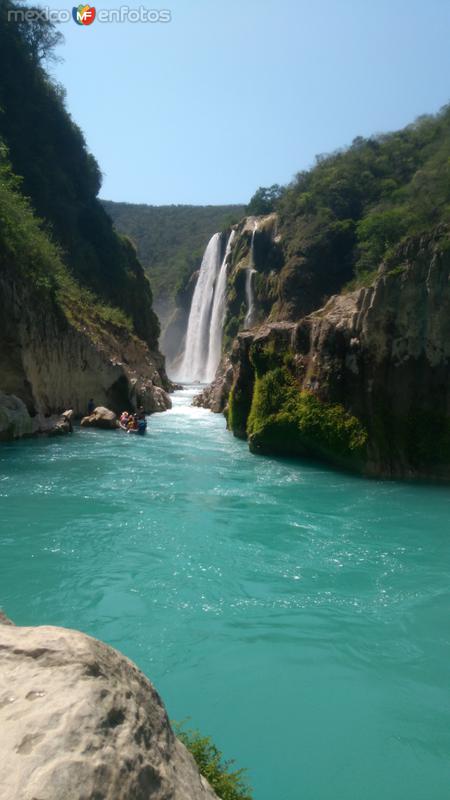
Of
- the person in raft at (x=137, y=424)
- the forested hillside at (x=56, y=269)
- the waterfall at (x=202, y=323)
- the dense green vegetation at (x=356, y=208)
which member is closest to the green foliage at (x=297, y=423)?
the person in raft at (x=137, y=424)

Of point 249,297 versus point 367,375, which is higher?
point 249,297

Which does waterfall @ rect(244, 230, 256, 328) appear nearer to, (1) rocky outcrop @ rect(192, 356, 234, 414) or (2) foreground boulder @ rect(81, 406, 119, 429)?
(1) rocky outcrop @ rect(192, 356, 234, 414)

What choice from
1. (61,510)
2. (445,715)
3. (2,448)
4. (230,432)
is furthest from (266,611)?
(230,432)

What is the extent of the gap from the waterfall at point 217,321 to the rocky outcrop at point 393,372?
43936 mm

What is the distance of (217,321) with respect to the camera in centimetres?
5847

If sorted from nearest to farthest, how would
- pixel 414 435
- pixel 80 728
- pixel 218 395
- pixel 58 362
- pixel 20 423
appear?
1. pixel 80 728
2. pixel 414 435
3. pixel 20 423
4. pixel 58 362
5. pixel 218 395

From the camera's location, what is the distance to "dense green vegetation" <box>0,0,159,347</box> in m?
37.8

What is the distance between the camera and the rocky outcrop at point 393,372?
12312 millimetres

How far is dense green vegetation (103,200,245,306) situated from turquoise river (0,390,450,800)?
81.0 metres

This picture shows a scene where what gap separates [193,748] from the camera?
3.21 m

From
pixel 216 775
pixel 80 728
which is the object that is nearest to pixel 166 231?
pixel 216 775

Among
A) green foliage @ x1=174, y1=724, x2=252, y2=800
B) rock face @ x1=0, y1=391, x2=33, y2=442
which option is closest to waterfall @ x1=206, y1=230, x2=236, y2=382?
rock face @ x1=0, y1=391, x2=33, y2=442

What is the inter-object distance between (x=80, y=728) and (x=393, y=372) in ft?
38.7

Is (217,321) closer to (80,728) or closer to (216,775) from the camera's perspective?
(216,775)
